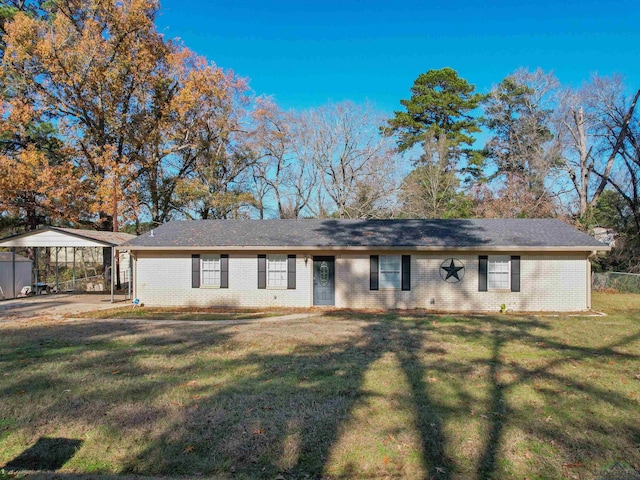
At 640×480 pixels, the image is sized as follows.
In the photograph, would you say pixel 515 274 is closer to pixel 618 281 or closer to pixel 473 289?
pixel 473 289

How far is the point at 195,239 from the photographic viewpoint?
667 inches

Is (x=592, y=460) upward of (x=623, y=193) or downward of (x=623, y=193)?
downward

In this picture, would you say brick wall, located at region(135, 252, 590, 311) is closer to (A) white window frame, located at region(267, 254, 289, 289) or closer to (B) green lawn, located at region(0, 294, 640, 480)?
(A) white window frame, located at region(267, 254, 289, 289)

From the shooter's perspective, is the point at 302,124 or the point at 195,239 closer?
the point at 195,239

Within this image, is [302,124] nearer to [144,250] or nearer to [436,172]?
[436,172]

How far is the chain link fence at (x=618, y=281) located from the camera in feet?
68.7

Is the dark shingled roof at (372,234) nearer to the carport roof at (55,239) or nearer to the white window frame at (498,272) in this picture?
the white window frame at (498,272)

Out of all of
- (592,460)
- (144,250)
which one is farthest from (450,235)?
(592,460)

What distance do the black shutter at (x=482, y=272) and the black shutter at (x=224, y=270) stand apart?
929cm

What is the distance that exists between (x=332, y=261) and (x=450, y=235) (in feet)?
15.2

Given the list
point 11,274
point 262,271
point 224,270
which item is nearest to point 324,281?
point 262,271

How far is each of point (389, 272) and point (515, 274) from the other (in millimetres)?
4455

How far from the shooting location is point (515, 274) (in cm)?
1548

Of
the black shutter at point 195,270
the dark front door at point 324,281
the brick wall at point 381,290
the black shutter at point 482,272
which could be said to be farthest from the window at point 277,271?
the black shutter at point 482,272
